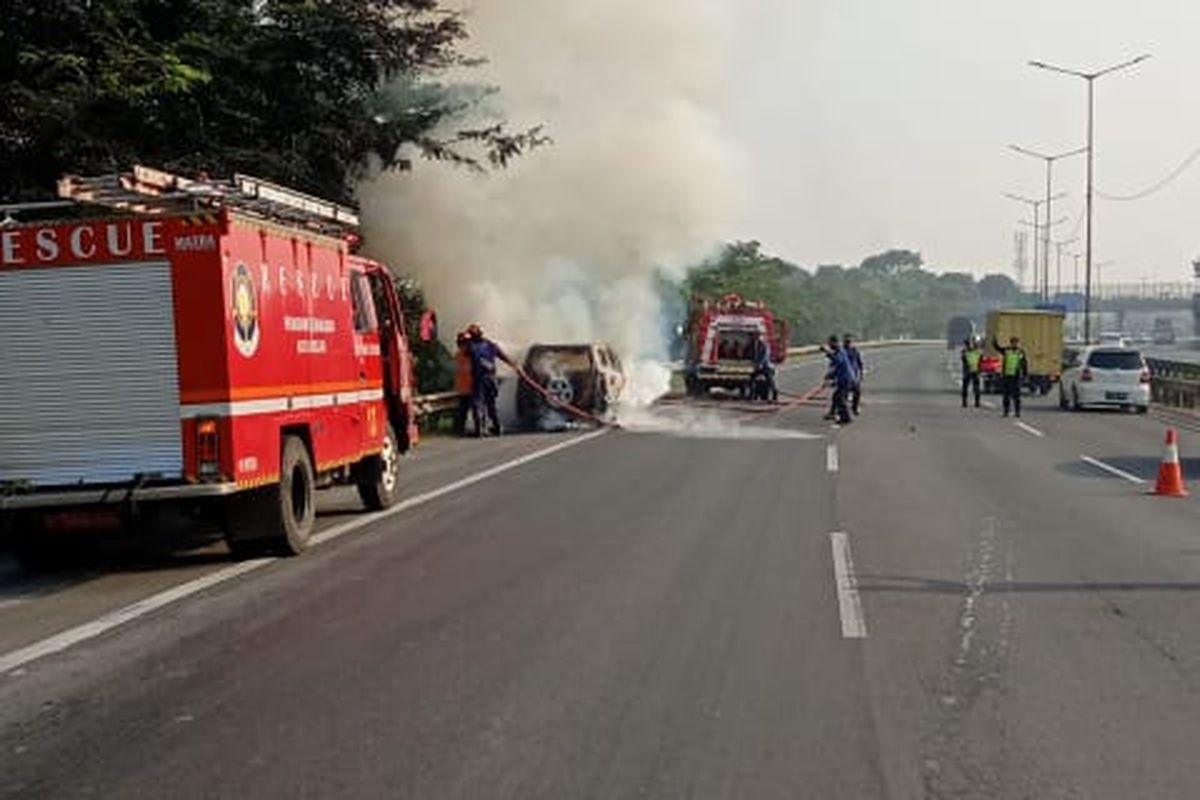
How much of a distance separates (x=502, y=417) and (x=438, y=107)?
7.34 metres

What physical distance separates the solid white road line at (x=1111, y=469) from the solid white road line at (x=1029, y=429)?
472 cm

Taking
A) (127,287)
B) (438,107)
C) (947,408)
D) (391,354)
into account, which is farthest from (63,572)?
(947,408)

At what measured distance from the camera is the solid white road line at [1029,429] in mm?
26203

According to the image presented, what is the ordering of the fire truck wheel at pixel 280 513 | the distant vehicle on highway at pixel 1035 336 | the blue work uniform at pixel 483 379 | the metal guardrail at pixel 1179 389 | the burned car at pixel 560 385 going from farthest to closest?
the distant vehicle on highway at pixel 1035 336, the metal guardrail at pixel 1179 389, the burned car at pixel 560 385, the blue work uniform at pixel 483 379, the fire truck wheel at pixel 280 513

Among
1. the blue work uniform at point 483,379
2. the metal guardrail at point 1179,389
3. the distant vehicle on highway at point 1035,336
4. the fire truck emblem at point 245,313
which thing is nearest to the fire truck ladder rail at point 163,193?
the fire truck emblem at point 245,313

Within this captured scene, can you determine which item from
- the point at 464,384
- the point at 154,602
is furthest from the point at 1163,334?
the point at 154,602

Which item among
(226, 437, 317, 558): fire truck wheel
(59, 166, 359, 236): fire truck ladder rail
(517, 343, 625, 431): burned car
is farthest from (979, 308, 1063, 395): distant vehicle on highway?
(59, 166, 359, 236): fire truck ladder rail

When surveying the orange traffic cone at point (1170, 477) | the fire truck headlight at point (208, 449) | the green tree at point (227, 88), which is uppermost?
the green tree at point (227, 88)

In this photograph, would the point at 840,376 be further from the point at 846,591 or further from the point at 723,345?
the point at 846,591

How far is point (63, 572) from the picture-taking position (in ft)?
35.8

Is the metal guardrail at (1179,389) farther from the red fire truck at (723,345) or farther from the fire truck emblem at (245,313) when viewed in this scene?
the fire truck emblem at (245,313)

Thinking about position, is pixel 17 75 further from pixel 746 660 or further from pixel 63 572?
pixel 746 660

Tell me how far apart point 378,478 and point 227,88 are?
9.35m

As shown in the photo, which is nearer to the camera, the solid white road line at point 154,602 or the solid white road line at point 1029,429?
the solid white road line at point 154,602
